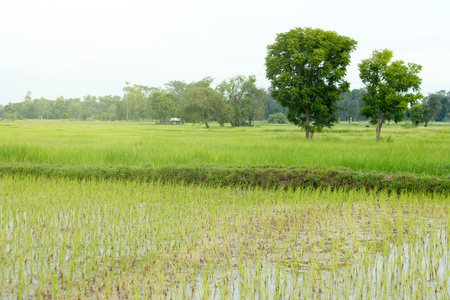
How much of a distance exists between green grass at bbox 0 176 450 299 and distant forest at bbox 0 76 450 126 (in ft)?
60.5

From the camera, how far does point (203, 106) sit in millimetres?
48375

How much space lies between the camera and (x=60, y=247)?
16.0 ft

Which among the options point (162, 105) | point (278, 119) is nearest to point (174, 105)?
point (162, 105)

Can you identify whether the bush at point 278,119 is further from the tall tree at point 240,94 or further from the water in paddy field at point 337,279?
the water in paddy field at point 337,279

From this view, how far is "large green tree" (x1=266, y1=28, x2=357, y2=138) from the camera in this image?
23.9 metres

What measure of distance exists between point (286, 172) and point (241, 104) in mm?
47693

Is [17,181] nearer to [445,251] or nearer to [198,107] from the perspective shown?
[445,251]

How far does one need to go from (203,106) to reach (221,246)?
44037 mm

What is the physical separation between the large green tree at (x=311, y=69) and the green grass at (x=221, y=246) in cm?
1678

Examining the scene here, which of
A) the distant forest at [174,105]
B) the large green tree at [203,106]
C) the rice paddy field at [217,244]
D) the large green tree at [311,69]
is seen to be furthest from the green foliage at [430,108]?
the rice paddy field at [217,244]

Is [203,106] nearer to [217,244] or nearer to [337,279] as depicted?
[217,244]

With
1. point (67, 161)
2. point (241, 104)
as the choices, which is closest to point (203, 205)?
point (67, 161)

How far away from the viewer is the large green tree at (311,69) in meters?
23.9

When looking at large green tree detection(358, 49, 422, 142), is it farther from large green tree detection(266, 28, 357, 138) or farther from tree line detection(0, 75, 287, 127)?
tree line detection(0, 75, 287, 127)
